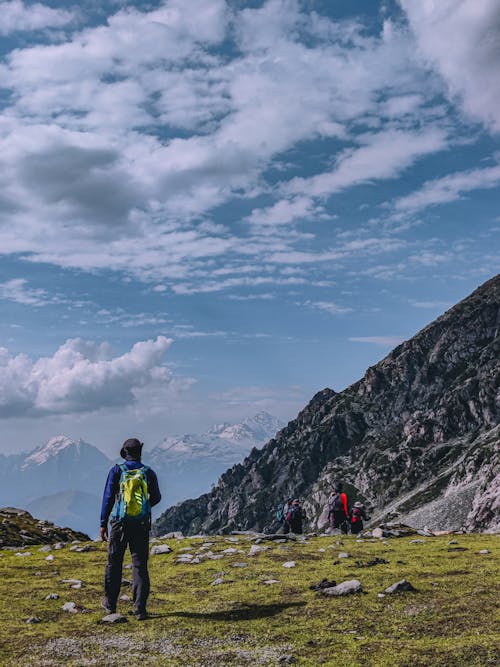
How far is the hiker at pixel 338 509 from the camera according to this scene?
34.4 metres

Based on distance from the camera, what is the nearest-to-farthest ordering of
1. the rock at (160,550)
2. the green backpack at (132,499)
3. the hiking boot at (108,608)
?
the hiking boot at (108,608) < the green backpack at (132,499) < the rock at (160,550)

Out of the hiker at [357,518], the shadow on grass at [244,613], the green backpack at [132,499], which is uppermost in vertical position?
the green backpack at [132,499]

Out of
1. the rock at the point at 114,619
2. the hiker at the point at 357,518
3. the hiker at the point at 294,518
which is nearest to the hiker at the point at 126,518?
the rock at the point at 114,619

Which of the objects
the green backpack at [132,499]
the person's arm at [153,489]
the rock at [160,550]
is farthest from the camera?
the rock at [160,550]

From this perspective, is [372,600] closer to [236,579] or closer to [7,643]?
[236,579]

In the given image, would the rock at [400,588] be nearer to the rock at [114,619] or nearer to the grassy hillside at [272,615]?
the grassy hillside at [272,615]

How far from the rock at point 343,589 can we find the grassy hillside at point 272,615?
23cm

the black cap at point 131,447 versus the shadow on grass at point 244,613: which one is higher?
the black cap at point 131,447

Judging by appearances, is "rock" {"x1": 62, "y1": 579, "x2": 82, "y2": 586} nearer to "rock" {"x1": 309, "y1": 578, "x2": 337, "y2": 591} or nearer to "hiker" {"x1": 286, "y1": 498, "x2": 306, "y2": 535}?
"rock" {"x1": 309, "y1": 578, "x2": 337, "y2": 591}

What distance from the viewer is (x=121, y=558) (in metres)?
13.9

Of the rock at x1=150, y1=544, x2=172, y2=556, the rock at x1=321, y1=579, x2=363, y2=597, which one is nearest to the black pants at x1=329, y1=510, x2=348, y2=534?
the rock at x1=150, y1=544, x2=172, y2=556

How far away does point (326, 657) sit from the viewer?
905 cm

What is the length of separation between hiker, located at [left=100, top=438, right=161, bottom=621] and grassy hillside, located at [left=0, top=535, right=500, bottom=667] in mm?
984

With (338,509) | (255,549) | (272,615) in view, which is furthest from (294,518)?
(272,615)
